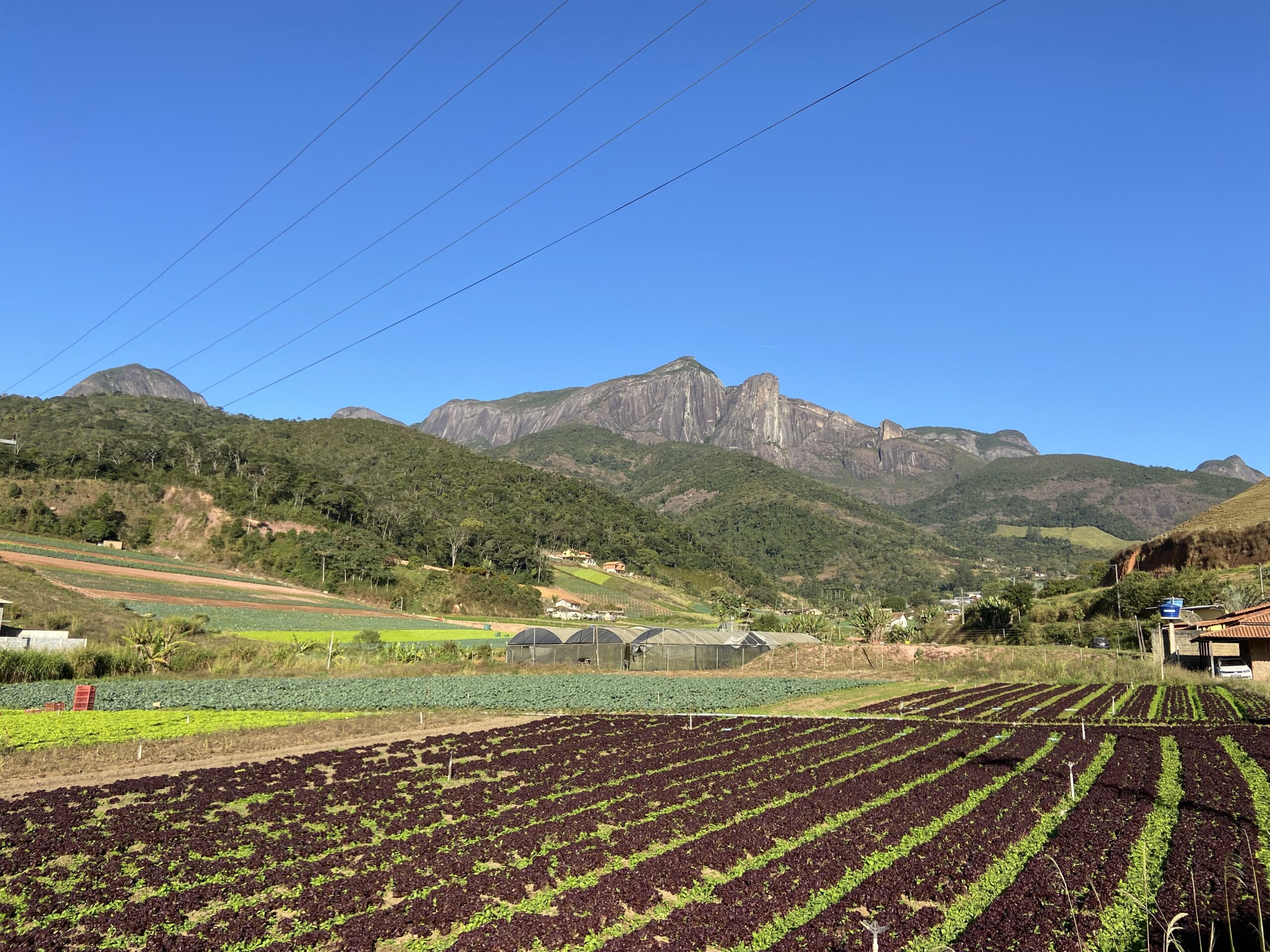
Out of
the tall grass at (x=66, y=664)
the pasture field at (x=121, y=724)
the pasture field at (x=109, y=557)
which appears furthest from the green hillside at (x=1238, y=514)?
the pasture field at (x=109, y=557)

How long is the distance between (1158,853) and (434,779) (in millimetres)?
13179

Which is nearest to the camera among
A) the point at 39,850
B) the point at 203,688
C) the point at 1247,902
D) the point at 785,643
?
the point at 1247,902

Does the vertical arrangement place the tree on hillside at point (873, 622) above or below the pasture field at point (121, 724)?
above

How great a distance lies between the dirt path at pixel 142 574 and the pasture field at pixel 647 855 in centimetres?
6029

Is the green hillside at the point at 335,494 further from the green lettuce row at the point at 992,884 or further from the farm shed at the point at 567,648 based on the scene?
the green lettuce row at the point at 992,884

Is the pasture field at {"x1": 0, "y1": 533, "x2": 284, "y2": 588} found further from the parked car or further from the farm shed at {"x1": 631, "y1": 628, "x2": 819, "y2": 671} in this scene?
the parked car

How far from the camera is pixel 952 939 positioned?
29.1 feet

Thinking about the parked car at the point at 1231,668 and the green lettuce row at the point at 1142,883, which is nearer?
the green lettuce row at the point at 1142,883

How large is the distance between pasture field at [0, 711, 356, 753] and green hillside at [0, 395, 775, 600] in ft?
213

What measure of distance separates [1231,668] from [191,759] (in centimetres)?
5227

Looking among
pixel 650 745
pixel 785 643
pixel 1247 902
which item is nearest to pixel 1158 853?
pixel 1247 902

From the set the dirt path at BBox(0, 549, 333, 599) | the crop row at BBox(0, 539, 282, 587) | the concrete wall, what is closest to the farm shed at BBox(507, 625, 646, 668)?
the concrete wall

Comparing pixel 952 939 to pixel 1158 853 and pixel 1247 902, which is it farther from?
pixel 1158 853

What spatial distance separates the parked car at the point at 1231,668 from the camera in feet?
145
